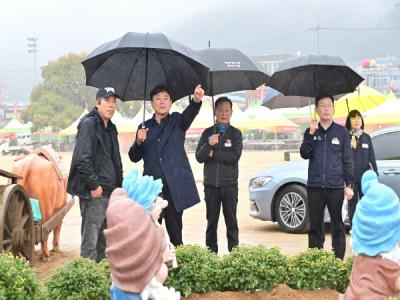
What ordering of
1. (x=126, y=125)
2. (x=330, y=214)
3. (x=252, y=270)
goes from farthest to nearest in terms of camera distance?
(x=126, y=125) < (x=330, y=214) < (x=252, y=270)

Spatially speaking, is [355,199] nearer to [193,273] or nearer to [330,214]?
[330,214]

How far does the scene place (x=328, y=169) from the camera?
21.1 feet

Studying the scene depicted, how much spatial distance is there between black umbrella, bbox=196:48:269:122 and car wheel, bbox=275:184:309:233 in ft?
10.4

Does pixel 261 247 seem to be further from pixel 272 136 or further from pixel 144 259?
pixel 272 136

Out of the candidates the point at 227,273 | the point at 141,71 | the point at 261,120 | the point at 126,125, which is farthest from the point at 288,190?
the point at 126,125

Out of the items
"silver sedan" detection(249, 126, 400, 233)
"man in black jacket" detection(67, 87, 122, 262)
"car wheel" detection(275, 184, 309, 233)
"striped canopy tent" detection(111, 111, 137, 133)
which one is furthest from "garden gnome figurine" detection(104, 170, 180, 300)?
"striped canopy tent" detection(111, 111, 137, 133)

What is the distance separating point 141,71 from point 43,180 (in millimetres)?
2255

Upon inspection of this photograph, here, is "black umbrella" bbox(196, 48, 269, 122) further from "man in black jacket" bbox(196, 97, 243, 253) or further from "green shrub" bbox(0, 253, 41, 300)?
Answer: "green shrub" bbox(0, 253, 41, 300)

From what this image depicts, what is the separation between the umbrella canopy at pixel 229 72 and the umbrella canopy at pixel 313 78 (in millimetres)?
194

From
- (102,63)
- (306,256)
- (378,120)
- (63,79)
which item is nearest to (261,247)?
(306,256)

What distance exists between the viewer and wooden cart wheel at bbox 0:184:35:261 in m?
6.24

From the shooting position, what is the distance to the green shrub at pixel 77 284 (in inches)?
186

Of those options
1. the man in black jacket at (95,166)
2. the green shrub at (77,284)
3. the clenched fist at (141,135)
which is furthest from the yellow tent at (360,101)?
the green shrub at (77,284)

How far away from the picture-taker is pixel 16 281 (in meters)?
4.41
